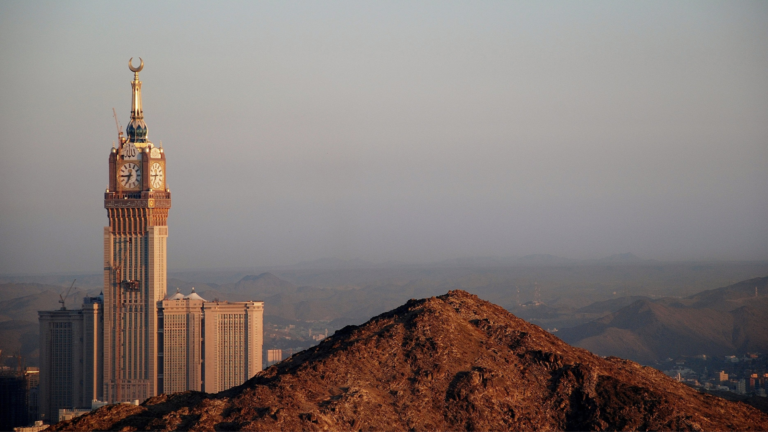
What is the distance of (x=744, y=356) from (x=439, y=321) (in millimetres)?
164081

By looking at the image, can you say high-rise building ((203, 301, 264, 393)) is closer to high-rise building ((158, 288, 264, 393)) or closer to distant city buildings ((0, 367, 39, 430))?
Answer: high-rise building ((158, 288, 264, 393))

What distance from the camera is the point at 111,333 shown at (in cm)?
12519

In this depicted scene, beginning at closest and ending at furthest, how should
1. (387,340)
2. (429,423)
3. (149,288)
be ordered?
(429,423), (387,340), (149,288)

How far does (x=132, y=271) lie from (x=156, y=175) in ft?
41.9

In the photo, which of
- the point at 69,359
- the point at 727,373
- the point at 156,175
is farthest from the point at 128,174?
the point at 727,373

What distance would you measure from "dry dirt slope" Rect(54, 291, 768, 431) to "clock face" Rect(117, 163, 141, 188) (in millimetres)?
83282

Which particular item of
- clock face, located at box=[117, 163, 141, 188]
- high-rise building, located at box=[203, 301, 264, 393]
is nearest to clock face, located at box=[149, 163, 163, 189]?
clock face, located at box=[117, 163, 141, 188]

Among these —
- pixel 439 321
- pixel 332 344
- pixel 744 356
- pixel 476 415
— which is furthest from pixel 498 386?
pixel 744 356

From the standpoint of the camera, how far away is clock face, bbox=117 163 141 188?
125 m

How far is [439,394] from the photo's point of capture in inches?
1671

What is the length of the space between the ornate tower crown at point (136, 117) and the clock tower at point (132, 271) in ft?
9.71

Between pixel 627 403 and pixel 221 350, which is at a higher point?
pixel 627 403

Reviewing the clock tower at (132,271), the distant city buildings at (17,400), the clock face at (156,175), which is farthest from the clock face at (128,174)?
the distant city buildings at (17,400)

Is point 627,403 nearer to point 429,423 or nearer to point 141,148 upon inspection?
point 429,423
